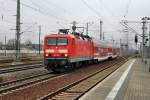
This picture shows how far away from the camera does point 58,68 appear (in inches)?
1052

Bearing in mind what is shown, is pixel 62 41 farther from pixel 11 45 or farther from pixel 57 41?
pixel 11 45

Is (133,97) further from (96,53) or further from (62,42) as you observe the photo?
(96,53)

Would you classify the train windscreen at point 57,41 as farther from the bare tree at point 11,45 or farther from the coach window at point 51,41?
the bare tree at point 11,45

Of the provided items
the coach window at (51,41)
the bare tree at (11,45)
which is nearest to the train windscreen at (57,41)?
the coach window at (51,41)

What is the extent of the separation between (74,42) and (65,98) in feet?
47.6

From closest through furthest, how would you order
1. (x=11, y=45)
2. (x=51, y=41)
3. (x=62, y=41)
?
(x=62, y=41) < (x=51, y=41) < (x=11, y=45)

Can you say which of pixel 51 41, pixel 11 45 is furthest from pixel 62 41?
pixel 11 45

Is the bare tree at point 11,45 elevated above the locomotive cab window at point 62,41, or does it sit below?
above

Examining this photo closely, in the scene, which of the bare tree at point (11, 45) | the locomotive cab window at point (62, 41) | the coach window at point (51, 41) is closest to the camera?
the locomotive cab window at point (62, 41)

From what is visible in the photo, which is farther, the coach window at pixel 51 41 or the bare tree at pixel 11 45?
the bare tree at pixel 11 45

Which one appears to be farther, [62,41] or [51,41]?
[51,41]

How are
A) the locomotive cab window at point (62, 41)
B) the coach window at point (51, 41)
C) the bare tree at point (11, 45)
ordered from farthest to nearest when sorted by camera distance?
the bare tree at point (11, 45)
the coach window at point (51, 41)
the locomotive cab window at point (62, 41)

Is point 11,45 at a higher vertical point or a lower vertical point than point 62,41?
higher

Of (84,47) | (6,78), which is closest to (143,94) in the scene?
(6,78)
